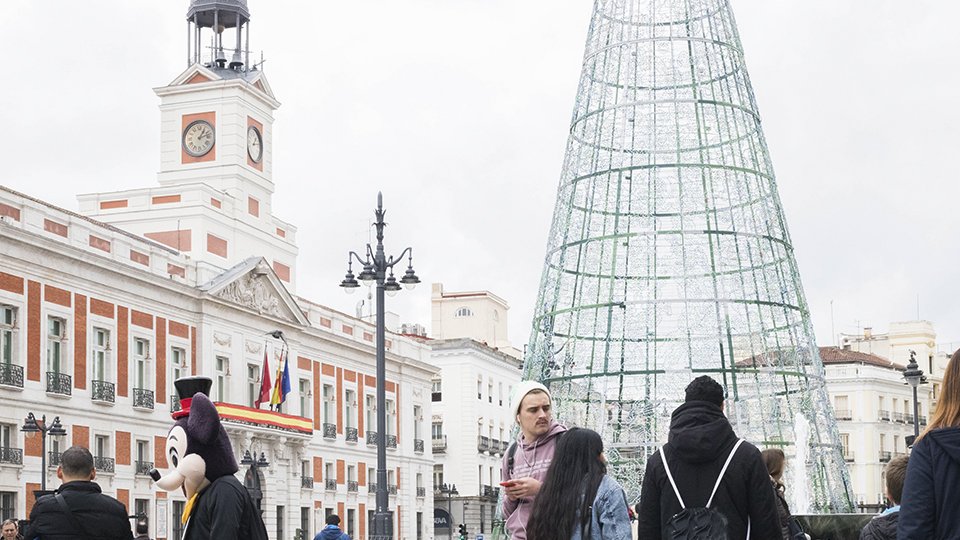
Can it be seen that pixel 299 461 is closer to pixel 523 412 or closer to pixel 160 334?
pixel 160 334

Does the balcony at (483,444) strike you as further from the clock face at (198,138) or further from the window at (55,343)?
the window at (55,343)

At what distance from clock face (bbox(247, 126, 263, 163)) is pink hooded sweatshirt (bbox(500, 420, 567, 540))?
4633 centimetres

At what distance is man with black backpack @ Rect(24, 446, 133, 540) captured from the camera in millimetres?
6738

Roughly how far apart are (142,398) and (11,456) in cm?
608

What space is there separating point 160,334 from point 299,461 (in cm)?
922

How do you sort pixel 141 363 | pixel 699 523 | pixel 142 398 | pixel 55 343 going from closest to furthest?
pixel 699 523, pixel 55 343, pixel 142 398, pixel 141 363

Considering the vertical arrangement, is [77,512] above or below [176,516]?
above

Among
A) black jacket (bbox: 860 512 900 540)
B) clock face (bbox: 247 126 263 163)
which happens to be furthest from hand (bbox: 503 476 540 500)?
clock face (bbox: 247 126 263 163)

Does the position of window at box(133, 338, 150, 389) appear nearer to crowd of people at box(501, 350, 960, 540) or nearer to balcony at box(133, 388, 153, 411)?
balcony at box(133, 388, 153, 411)

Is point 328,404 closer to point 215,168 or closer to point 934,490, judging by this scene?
point 215,168

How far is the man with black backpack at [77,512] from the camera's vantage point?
22.1ft

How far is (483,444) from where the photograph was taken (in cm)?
6950

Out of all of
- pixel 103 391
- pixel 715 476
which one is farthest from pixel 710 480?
pixel 103 391

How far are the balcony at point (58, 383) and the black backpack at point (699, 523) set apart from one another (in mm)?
30946
